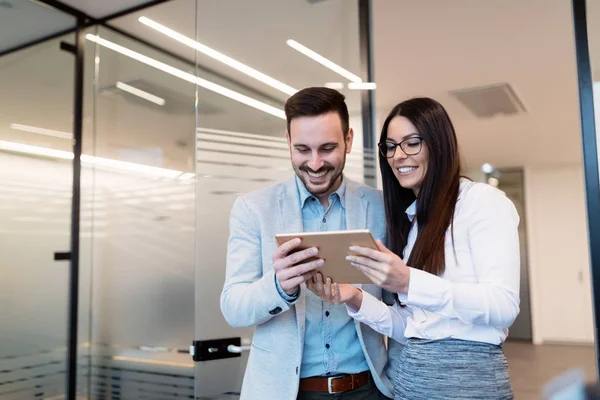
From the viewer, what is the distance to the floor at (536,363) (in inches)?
201

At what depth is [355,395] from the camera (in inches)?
72.2

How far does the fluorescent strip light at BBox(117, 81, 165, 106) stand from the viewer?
4008mm

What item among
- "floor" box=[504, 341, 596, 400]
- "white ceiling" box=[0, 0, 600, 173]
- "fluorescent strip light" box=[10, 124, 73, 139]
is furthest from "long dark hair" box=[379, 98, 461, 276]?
"floor" box=[504, 341, 596, 400]

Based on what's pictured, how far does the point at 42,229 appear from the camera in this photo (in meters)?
3.81

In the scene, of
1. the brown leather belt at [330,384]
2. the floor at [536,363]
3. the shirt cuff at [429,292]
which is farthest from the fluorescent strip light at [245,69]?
the floor at [536,363]

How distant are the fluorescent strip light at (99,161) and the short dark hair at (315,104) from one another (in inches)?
82.3

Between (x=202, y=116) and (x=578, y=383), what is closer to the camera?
(x=578, y=383)

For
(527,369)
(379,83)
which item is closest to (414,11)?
(379,83)

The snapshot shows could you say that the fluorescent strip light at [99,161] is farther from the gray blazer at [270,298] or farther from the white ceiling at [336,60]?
the gray blazer at [270,298]

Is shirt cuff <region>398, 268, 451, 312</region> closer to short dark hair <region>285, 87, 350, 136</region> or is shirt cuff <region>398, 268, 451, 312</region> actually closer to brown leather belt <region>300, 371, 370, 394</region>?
brown leather belt <region>300, 371, 370, 394</region>

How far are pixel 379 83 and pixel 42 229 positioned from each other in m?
2.49

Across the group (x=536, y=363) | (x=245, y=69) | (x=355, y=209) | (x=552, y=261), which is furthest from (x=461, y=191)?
(x=552, y=261)

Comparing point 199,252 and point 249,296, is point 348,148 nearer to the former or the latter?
point 249,296

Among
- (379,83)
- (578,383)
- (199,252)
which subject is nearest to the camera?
(578,383)
